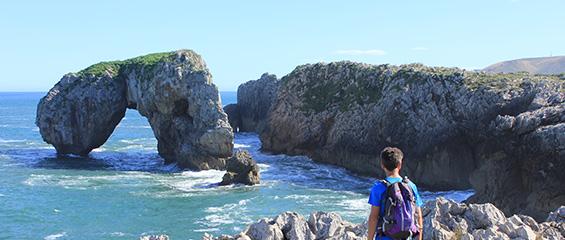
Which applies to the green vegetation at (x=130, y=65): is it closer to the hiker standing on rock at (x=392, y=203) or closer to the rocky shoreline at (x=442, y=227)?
the rocky shoreline at (x=442, y=227)

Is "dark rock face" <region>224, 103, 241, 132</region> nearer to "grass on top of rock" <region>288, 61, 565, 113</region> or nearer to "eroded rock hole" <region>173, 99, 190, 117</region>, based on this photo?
"grass on top of rock" <region>288, 61, 565, 113</region>

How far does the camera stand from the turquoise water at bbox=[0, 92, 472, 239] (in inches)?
1384

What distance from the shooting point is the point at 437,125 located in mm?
47688

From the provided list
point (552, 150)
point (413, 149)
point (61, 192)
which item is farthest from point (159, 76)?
point (552, 150)

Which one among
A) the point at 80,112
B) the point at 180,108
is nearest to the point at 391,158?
the point at 180,108

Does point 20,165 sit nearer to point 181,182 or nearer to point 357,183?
point 181,182

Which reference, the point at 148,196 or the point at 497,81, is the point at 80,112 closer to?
the point at 148,196

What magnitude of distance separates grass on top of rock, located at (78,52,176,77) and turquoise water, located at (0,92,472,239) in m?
8.79

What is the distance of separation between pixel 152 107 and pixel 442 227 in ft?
152

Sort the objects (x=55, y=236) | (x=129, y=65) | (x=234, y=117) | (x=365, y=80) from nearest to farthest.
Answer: (x=55, y=236)
(x=365, y=80)
(x=129, y=65)
(x=234, y=117)

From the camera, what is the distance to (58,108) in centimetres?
6312

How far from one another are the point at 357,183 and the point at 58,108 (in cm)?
3183

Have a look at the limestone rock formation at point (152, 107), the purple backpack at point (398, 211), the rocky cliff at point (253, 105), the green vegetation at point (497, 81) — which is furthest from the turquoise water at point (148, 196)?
the rocky cliff at point (253, 105)

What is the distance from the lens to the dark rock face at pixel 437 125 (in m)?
35.3
